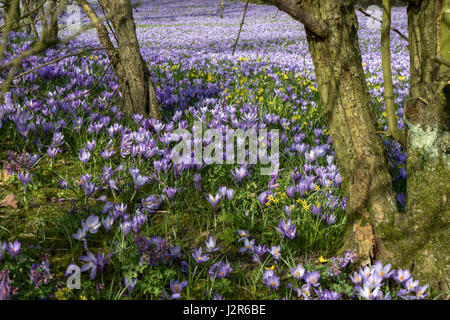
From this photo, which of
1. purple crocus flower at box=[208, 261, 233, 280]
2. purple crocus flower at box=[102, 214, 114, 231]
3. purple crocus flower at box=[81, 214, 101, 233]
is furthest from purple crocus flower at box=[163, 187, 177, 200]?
purple crocus flower at box=[208, 261, 233, 280]

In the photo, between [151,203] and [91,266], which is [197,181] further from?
[91,266]

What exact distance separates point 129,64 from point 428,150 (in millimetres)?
3036

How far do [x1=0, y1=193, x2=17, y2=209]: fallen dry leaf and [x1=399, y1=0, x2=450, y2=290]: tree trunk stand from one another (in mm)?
2572

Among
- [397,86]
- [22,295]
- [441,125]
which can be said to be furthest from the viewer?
[397,86]

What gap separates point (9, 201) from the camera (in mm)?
2605

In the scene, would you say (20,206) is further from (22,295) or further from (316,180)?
(316,180)

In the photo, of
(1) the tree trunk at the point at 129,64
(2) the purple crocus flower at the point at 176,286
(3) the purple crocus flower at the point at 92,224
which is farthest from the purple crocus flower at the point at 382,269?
(1) the tree trunk at the point at 129,64

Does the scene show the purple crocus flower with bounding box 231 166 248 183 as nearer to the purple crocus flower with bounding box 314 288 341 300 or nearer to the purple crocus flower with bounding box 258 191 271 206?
the purple crocus flower with bounding box 258 191 271 206

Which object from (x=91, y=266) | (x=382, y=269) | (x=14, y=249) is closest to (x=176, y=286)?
(x=91, y=266)

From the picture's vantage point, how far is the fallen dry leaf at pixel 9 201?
258cm

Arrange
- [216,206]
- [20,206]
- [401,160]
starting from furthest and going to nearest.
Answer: [401,160]
[216,206]
[20,206]

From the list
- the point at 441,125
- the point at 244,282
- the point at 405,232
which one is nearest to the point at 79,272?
the point at 244,282

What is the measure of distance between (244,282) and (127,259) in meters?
0.68

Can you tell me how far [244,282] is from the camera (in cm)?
209
